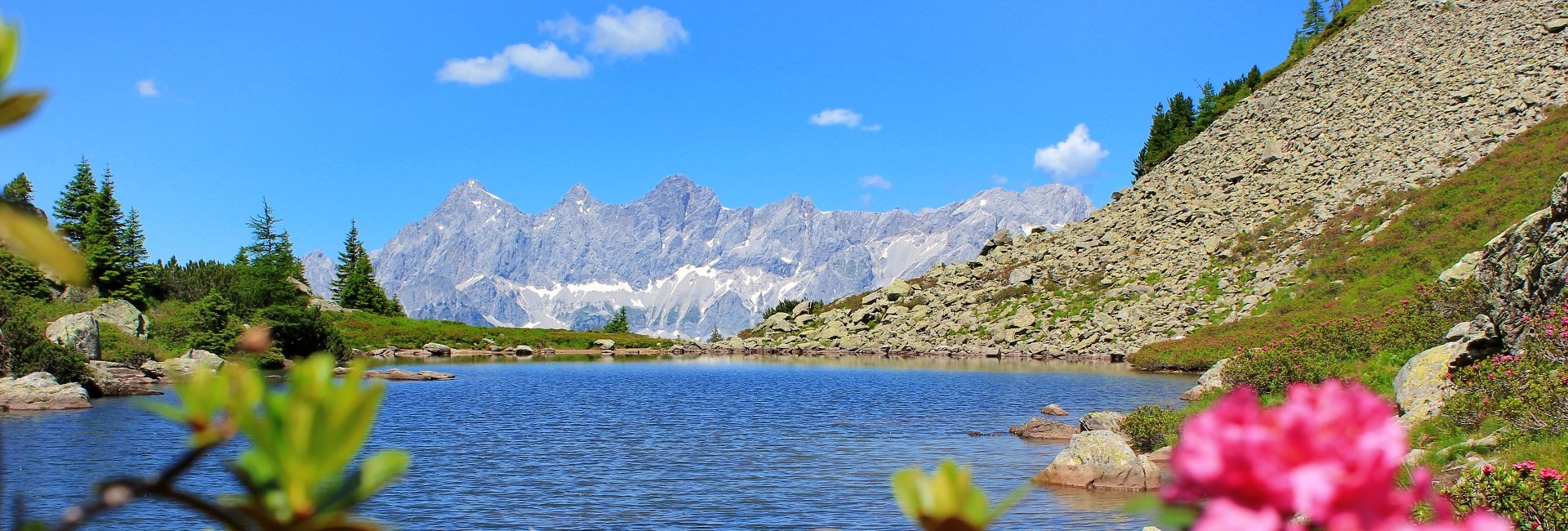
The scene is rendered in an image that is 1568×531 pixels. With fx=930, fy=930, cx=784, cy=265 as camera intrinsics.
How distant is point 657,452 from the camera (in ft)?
98.2

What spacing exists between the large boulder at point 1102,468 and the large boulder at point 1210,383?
47.7 feet

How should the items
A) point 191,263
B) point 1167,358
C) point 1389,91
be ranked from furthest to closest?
point 191,263 → point 1389,91 → point 1167,358

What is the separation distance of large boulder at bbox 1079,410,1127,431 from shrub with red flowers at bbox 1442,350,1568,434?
36.9 ft

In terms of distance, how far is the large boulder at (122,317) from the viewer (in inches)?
2148

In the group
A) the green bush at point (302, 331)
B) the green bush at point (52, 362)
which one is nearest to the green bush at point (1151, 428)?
the green bush at point (52, 362)

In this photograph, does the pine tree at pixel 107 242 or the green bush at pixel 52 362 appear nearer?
the green bush at pixel 52 362

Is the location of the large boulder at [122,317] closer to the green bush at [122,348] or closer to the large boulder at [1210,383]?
the green bush at [122,348]

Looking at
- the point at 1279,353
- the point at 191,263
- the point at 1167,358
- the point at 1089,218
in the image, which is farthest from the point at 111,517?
the point at 1089,218

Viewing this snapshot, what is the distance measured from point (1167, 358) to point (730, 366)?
3378 centimetres

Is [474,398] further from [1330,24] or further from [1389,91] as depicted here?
[1330,24]

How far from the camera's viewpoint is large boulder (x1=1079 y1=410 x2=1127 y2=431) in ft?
98.9

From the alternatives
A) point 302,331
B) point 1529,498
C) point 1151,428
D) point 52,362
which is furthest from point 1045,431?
point 302,331

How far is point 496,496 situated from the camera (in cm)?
2247

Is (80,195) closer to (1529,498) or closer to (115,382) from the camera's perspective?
(115,382)
